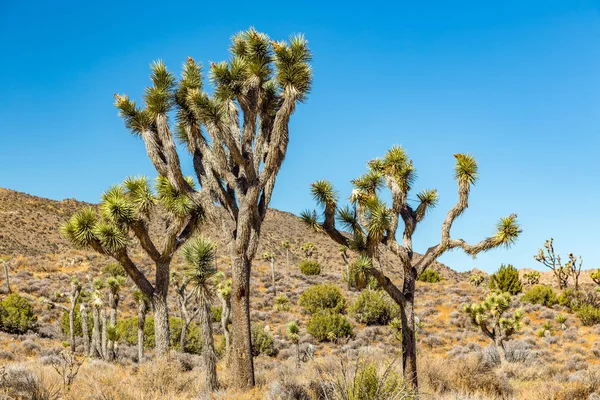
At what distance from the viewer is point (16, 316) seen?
24.4 metres

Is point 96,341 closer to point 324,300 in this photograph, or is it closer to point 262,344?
point 262,344

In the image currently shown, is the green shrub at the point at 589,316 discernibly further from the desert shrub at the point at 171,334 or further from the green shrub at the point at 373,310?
the desert shrub at the point at 171,334

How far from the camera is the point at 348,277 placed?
37062mm

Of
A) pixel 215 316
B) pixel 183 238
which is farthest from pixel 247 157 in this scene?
pixel 215 316

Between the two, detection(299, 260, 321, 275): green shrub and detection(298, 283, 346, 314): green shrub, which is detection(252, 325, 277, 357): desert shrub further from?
detection(299, 260, 321, 275): green shrub

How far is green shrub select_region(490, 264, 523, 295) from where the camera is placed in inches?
1401

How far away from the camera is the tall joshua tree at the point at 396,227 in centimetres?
1126

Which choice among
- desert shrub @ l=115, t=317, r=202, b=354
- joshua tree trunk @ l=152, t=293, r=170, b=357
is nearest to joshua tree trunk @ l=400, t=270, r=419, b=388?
joshua tree trunk @ l=152, t=293, r=170, b=357

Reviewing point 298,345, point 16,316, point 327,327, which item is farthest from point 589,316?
point 16,316

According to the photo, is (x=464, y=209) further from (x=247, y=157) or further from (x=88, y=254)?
(x=88, y=254)

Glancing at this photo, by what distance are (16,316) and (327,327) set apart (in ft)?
49.1

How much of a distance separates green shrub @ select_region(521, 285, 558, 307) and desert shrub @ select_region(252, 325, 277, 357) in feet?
59.6

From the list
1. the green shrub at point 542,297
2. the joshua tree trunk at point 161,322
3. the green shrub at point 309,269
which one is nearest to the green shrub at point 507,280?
the green shrub at point 542,297

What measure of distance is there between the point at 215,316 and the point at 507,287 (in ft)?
68.0
